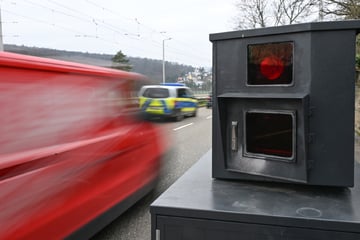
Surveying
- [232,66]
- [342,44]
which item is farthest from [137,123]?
[342,44]

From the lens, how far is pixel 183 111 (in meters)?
19.4

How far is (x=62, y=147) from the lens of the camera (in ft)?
9.85

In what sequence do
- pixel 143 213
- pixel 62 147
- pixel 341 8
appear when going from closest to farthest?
pixel 62 147 → pixel 143 213 → pixel 341 8

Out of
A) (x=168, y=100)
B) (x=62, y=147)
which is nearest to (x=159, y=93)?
(x=168, y=100)

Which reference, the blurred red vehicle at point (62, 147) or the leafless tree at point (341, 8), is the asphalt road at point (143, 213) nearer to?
the blurred red vehicle at point (62, 147)

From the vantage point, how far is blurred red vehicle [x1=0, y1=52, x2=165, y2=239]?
99.0 inches

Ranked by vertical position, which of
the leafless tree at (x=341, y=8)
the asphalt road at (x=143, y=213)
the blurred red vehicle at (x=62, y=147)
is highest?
the leafless tree at (x=341, y=8)

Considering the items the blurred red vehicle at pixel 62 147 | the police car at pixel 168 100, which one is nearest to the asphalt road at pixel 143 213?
the blurred red vehicle at pixel 62 147

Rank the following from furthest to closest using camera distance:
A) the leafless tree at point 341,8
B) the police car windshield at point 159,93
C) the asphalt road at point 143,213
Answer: the police car windshield at point 159,93 < the leafless tree at point 341,8 < the asphalt road at point 143,213

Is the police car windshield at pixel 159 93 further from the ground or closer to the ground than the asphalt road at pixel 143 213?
further from the ground

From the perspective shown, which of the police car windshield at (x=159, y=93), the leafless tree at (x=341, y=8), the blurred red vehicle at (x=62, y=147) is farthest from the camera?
the police car windshield at (x=159, y=93)

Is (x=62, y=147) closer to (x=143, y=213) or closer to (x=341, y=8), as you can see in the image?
(x=143, y=213)

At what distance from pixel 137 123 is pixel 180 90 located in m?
14.0

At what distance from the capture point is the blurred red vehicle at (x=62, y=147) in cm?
252
